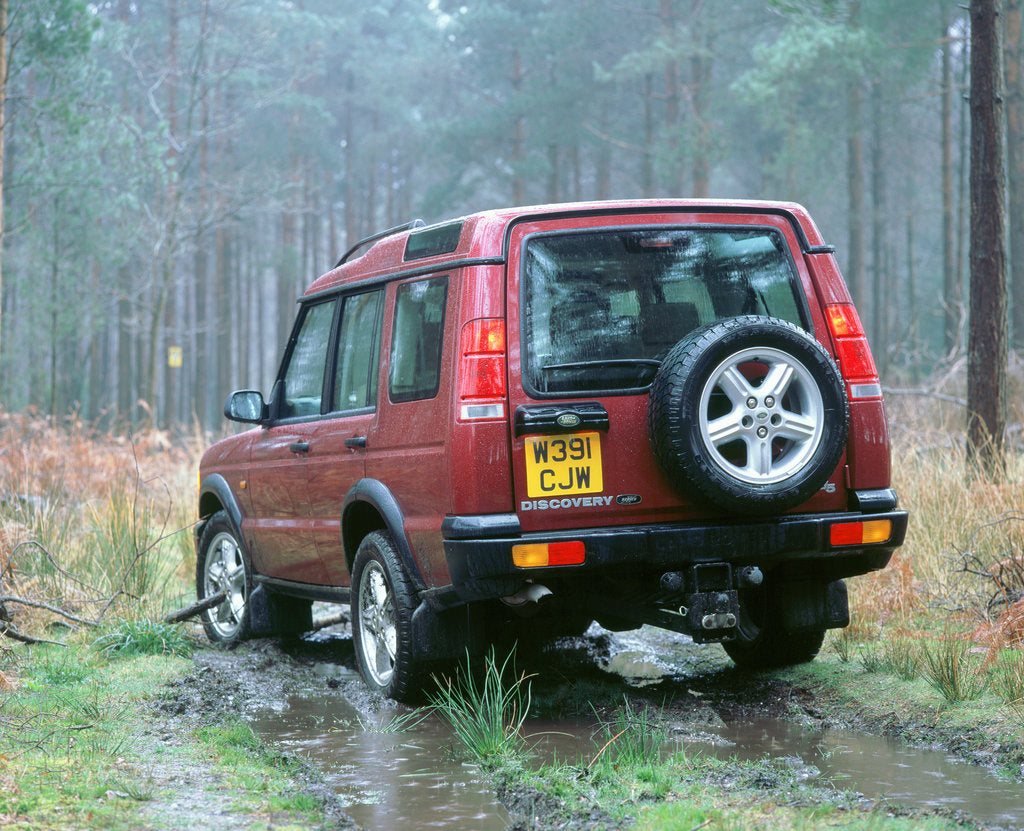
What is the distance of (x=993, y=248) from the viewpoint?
9688 millimetres

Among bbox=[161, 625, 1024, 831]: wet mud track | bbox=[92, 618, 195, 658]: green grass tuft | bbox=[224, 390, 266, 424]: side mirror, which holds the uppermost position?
bbox=[224, 390, 266, 424]: side mirror

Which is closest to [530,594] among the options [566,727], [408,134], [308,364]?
[566,727]

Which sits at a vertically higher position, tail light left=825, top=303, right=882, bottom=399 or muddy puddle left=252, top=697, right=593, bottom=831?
tail light left=825, top=303, right=882, bottom=399

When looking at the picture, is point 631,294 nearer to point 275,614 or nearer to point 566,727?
point 566,727

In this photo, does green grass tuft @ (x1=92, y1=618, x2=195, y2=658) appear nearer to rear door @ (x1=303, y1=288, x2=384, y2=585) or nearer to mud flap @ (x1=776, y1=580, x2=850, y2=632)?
rear door @ (x1=303, y1=288, x2=384, y2=585)

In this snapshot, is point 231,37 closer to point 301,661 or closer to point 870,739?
point 301,661

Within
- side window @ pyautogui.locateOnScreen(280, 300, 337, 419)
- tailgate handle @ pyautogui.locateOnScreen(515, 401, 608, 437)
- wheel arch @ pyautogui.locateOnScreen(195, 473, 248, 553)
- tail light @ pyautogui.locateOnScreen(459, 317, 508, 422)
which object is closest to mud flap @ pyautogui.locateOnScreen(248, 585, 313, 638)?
wheel arch @ pyautogui.locateOnScreen(195, 473, 248, 553)

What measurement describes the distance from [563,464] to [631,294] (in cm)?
80

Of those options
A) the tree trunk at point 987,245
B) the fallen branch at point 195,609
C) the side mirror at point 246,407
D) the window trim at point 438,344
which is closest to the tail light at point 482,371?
the window trim at point 438,344

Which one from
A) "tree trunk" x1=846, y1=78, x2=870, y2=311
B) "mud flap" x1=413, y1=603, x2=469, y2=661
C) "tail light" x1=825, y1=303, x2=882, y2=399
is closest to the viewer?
"tail light" x1=825, y1=303, x2=882, y2=399

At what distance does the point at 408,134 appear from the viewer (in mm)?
46938

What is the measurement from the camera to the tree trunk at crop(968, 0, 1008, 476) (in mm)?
9602

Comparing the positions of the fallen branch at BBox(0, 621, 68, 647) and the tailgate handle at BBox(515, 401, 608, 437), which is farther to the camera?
the fallen branch at BBox(0, 621, 68, 647)

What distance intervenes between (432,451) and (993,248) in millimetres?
6548
